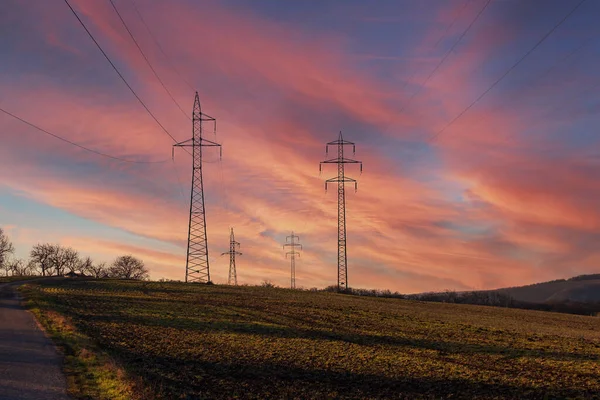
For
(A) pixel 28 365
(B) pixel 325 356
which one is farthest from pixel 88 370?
(B) pixel 325 356

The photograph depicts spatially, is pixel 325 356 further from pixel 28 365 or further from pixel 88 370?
pixel 28 365

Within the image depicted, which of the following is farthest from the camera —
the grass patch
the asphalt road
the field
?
the field

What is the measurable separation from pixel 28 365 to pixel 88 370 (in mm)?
2451

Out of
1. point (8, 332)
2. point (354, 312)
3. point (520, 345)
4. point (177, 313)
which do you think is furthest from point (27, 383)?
point (354, 312)

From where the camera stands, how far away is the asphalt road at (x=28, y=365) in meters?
14.3

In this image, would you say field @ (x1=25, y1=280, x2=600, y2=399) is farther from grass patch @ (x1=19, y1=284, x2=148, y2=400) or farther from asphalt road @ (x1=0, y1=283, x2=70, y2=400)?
asphalt road @ (x1=0, y1=283, x2=70, y2=400)

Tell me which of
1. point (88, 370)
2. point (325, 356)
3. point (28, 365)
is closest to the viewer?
point (88, 370)

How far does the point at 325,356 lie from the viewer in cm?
2250

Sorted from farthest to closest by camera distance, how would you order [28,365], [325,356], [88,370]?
1. [325,356]
2. [28,365]
3. [88,370]

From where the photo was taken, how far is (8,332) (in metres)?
24.9

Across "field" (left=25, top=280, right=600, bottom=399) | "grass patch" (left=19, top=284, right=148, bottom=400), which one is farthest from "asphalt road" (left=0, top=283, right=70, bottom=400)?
"field" (left=25, top=280, right=600, bottom=399)

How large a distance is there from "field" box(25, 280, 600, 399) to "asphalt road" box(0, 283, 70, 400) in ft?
7.81

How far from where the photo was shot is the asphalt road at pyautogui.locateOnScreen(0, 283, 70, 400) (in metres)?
14.3

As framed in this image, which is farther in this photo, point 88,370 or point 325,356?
point 325,356
